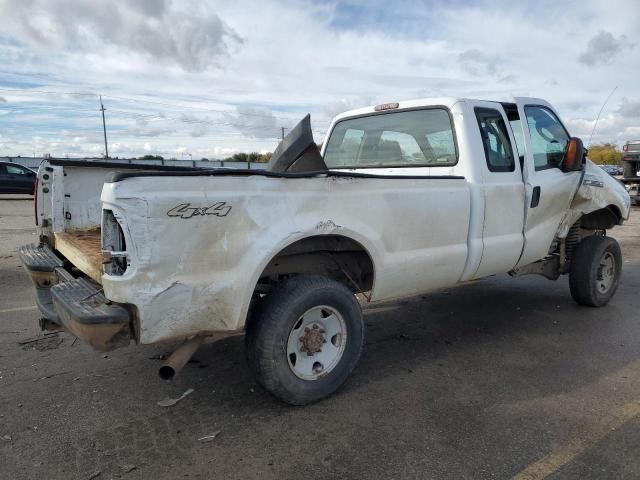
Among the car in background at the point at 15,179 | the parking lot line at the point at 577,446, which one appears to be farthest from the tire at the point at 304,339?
the car in background at the point at 15,179

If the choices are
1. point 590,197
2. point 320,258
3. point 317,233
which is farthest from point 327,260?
point 590,197

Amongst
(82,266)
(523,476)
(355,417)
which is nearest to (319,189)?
(355,417)

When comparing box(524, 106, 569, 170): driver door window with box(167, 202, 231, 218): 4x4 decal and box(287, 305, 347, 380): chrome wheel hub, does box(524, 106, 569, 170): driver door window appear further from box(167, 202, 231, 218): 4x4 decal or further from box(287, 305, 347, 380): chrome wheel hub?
box(167, 202, 231, 218): 4x4 decal

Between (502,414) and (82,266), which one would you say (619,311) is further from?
(82,266)

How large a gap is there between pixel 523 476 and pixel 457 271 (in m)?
1.78

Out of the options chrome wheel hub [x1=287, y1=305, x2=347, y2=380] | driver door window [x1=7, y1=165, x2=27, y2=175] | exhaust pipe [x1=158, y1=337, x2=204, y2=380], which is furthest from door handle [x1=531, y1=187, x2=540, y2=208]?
driver door window [x1=7, y1=165, x2=27, y2=175]

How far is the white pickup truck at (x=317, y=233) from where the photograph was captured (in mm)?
2668

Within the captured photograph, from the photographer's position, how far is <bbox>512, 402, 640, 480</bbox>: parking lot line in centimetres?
262

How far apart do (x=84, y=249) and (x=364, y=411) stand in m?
2.15

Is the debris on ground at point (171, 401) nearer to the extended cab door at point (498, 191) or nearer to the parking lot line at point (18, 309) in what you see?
the extended cab door at point (498, 191)

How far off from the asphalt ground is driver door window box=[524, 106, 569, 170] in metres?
1.61

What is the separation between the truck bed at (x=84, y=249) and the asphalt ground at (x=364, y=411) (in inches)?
33.3

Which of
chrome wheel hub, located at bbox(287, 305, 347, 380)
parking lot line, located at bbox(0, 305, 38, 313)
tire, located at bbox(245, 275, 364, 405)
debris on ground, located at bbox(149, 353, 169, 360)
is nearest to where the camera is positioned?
tire, located at bbox(245, 275, 364, 405)

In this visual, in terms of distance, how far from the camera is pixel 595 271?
5.40 m
